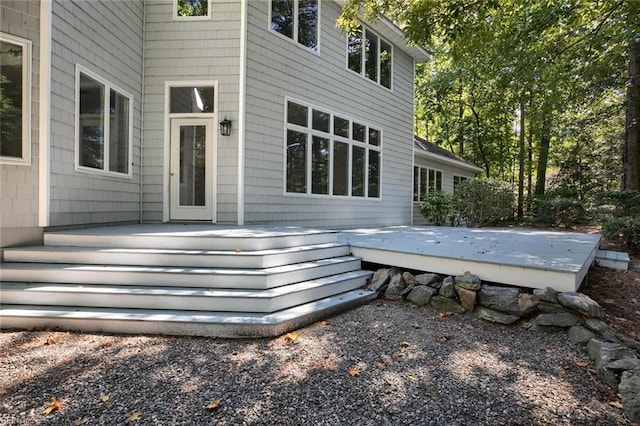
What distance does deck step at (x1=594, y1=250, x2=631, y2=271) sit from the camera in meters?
5.60

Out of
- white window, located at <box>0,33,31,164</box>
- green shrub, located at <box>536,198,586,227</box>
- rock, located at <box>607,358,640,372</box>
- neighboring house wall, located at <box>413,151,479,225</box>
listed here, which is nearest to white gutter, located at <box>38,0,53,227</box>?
white window, located at <box>0,33,31,164</box>

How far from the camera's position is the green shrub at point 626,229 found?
683 cm

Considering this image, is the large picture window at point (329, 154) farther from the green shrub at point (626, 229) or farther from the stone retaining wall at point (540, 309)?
the green shrub at point (626, 229)

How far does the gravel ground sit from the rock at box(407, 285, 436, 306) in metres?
0.69

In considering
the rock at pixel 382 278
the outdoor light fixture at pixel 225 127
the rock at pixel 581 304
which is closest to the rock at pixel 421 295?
the rock at pixel 382 278

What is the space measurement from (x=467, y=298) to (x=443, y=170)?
36.4 feet

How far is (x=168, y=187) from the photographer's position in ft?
21.3

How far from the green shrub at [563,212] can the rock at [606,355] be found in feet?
35.1

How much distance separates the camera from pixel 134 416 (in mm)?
2070

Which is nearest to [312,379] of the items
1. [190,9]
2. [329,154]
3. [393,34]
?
[329,154]

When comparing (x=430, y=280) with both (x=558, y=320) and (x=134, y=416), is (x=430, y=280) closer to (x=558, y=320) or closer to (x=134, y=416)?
(x=558, y=320)

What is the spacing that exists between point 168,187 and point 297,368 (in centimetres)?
489

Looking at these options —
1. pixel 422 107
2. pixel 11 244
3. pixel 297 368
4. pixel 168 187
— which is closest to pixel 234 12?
pixel 168 187

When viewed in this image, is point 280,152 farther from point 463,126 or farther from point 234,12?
point 463,126
